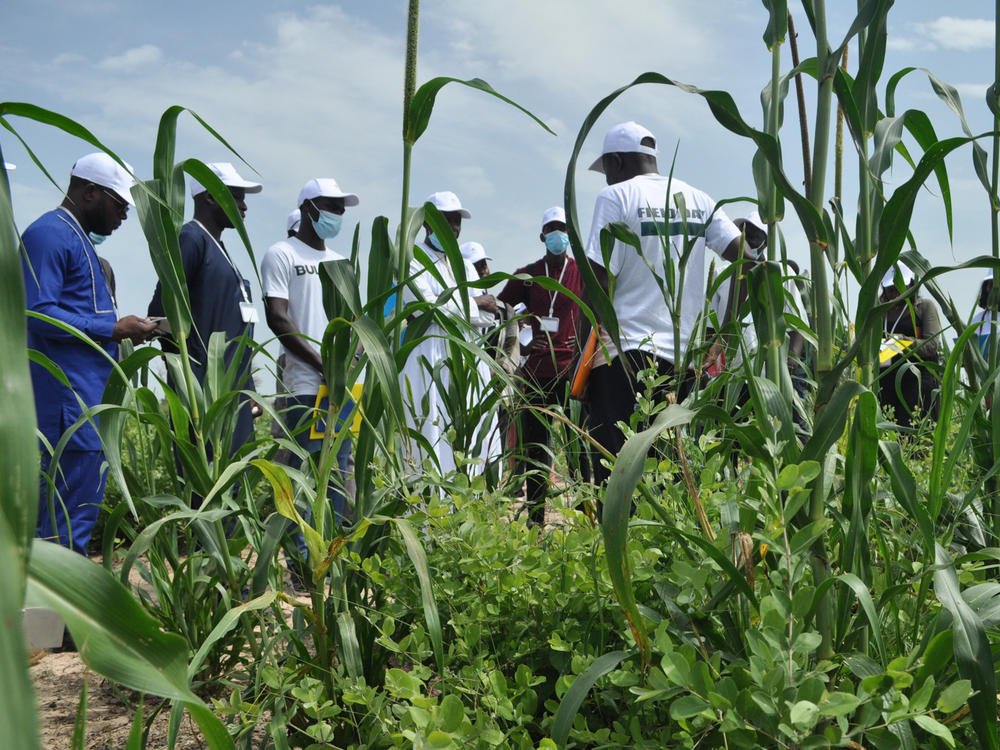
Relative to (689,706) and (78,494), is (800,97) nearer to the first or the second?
(689,706)

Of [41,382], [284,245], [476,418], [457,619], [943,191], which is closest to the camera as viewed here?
[457,619]

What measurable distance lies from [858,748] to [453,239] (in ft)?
3.20

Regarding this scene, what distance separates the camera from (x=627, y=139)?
130 inches

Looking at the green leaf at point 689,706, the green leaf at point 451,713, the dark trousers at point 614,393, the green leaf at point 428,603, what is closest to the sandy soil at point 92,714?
the green leaf at point 428,603

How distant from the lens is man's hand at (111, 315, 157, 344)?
308cm

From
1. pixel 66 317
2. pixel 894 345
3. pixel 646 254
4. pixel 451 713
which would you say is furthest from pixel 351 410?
pixel 894 345

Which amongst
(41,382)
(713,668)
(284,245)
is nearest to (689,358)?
(713,668)

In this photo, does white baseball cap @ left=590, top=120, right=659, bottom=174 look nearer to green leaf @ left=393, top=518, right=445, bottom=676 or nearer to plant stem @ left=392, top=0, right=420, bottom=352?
plant stem @ left=392, top=0, right=420, bottom=352

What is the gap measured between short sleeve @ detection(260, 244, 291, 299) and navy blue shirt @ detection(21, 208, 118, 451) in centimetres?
74

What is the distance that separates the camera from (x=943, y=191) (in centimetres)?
127

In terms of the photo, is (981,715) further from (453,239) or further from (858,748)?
(453,239)

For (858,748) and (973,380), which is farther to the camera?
(973,380)

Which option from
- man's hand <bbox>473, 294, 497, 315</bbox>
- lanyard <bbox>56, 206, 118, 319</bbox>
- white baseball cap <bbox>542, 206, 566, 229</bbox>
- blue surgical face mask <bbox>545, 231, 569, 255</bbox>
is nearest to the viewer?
lanyard <bbox>56, 206, 118, 319</bbox>

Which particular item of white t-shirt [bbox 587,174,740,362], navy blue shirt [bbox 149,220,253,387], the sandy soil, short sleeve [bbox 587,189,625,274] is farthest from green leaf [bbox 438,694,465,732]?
navy blue shirt [bbox 149,220,253,387]
